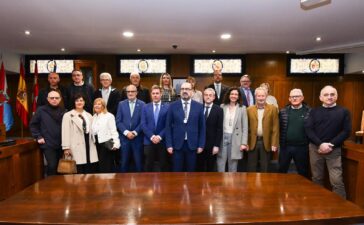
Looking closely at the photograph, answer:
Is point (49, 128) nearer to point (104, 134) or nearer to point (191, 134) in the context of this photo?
point (104, 134)

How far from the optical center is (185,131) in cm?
343

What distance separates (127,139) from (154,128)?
1.33ft

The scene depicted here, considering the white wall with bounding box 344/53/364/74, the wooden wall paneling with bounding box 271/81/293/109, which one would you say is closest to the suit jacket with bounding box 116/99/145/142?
the wooden wall paneling with bounding box 271/81/293/109

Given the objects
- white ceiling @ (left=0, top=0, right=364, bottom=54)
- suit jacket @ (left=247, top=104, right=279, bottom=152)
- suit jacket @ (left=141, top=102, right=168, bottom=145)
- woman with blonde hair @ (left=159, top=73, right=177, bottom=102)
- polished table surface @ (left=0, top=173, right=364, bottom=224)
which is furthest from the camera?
woman with blonde hair @ (left=159, top=73, right=177, bottom=102)

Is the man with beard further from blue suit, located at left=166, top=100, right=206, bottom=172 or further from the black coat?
blue suit, located at left=166, top=100, right=206, bottom=172

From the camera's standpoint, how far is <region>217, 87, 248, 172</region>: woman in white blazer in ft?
11.7

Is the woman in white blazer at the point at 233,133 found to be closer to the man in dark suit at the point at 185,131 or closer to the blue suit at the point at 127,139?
the man in dark suit at the point at 185,131

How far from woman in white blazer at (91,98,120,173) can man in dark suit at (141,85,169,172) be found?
40cm

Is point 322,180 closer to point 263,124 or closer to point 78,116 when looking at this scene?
point 263,124

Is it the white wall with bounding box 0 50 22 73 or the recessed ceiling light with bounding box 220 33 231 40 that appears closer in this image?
the recessed ceiling light with bounding box 220 33 231 40

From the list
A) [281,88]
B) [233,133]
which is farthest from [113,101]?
[281,88]

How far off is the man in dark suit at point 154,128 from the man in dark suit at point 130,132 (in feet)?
0.32

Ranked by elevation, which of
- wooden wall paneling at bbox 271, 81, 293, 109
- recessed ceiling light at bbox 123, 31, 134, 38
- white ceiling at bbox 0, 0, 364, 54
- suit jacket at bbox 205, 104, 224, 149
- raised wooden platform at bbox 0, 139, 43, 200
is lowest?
raised wooden platform at bbox 0, 139, 43, 200

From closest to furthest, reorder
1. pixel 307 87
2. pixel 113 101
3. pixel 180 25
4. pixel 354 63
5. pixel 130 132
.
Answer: pixel 130 132 < pixel 113 101 < pixel 180 25 < pixel 354 63 < pixel 307 87
